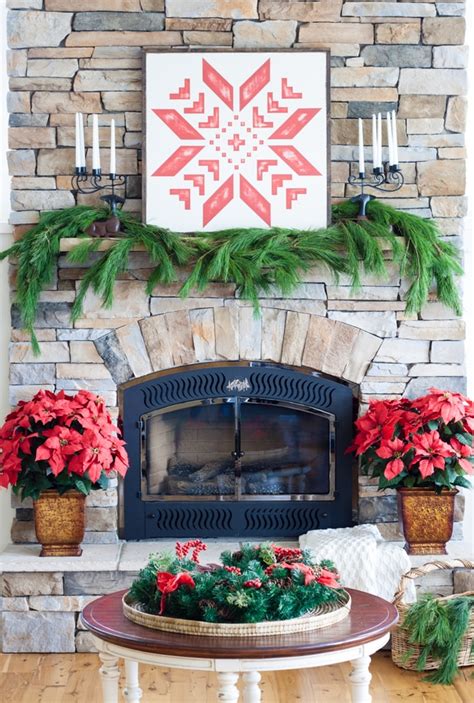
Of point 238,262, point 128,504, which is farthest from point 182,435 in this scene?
point 238,262

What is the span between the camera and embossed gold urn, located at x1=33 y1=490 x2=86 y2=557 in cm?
400

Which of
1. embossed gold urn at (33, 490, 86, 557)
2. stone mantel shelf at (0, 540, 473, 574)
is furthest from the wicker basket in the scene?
embossed gold urn at (33, 490, 86, 557)

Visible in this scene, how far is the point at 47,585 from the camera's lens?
3.97m

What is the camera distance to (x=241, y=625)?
8.21ft

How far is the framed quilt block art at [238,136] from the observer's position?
4.23m

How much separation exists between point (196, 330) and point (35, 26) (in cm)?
136

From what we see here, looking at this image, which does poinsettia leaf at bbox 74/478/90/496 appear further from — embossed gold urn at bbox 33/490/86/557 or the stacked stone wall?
the stacked stone wall

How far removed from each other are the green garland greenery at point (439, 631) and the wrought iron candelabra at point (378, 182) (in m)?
1.51

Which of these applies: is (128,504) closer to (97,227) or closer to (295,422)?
(295,422)

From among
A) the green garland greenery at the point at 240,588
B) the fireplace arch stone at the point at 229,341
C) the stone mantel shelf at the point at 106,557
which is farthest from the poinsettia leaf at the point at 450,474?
the green garland greenery at the point at 240,588

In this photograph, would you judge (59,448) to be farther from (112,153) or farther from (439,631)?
(439,631)

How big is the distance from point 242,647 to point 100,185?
2.37 meters

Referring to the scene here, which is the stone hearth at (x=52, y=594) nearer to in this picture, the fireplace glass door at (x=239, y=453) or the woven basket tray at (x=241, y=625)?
the fireplace glass door at (x=239, y=453)

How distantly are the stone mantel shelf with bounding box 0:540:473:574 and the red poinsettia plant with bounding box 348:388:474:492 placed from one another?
30 centimetres
